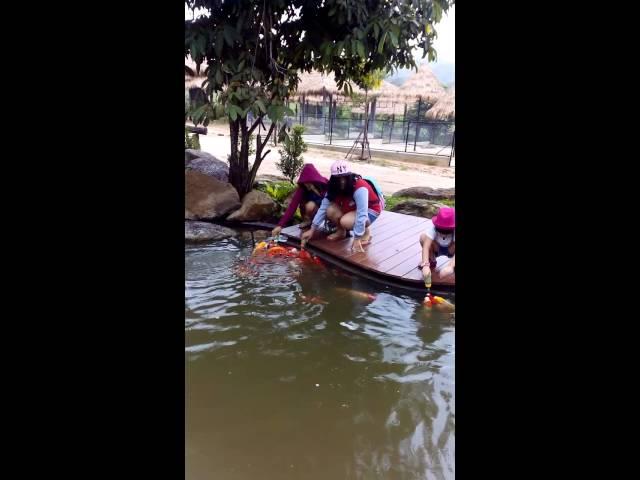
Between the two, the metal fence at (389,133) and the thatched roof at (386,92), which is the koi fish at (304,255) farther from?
the thatched roof at (386,92)

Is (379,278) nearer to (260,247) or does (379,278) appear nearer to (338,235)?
(338,235)

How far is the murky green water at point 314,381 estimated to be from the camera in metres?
2.76

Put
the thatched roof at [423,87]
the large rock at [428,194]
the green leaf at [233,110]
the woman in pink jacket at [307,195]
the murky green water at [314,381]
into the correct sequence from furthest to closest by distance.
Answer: the thatched roof at [423,87], the large rock at [428,194], the woman in pink jacket at [307,195], the green leaf at [233,110], the murky green water at [314,381]

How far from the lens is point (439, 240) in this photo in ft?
15.7

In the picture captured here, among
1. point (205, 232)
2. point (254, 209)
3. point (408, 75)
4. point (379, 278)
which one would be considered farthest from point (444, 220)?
point (408, 75)

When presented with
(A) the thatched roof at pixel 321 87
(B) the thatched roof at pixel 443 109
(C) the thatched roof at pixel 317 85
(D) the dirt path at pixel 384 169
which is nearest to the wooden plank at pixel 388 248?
(D) the dirt path at pixel 384 169

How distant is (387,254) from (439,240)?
3.17 ft

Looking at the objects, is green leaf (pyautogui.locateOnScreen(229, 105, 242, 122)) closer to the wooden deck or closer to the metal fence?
the wooden deck

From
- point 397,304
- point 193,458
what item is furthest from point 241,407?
point 397,304

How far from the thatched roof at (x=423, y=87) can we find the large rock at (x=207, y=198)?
1098 centimetres
